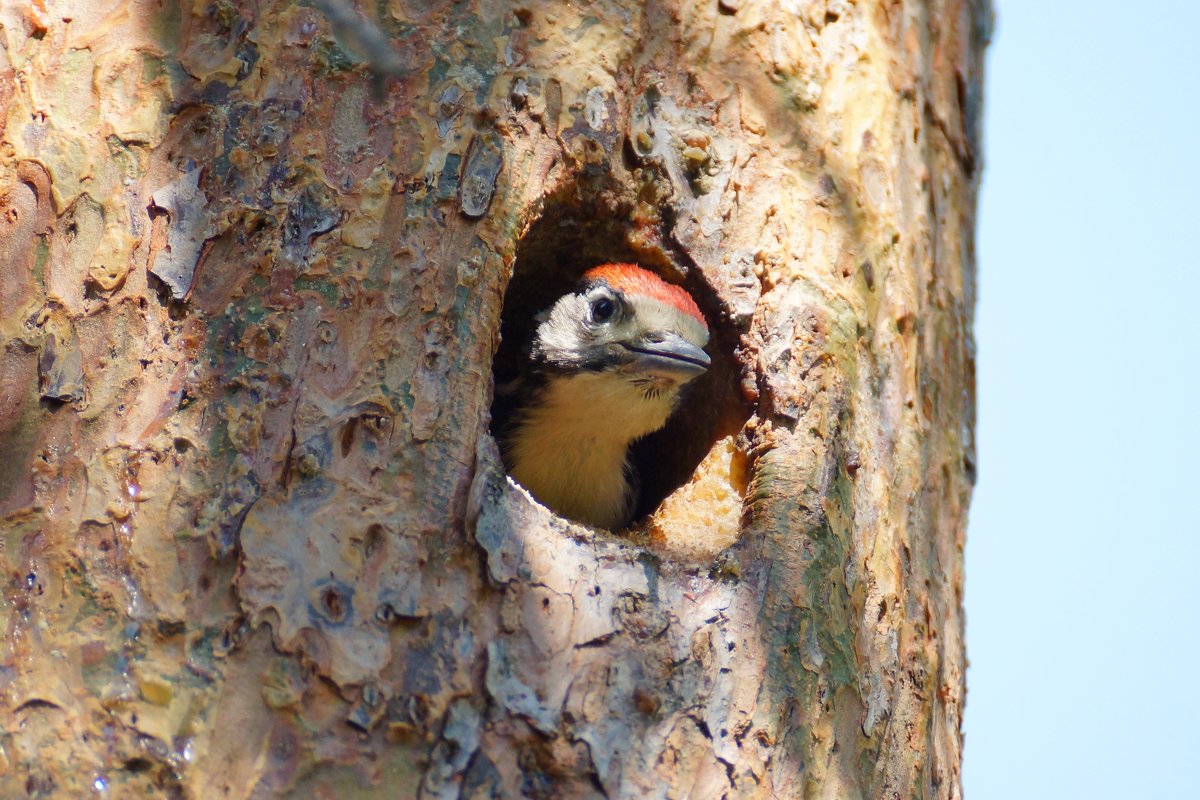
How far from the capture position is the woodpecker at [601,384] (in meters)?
3.67

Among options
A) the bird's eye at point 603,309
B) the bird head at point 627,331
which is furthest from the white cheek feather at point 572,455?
the bird's eye at point 603,309

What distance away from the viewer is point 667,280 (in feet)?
12.1

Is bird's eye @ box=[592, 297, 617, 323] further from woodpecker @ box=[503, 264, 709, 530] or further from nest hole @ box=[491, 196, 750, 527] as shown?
nest hole @ box=[491, 196, 750, 527]

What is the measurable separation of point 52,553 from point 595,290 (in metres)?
1.99

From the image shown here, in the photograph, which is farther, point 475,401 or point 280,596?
point 475,401

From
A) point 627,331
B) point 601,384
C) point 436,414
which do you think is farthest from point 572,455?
point 436,414

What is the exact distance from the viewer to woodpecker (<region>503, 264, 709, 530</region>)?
367cm

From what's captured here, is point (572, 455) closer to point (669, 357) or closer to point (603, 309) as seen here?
point (603, 309)

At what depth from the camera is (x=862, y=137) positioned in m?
3.47

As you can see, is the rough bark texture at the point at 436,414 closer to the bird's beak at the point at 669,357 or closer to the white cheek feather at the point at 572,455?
the bird's beak at the point at 669,357

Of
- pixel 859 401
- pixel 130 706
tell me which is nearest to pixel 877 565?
pixel 859 401

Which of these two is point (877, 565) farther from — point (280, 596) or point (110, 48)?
point (110, 48)

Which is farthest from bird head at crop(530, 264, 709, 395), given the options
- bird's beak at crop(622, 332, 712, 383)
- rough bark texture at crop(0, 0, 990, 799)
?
rough bark texture at crop(0, 0, 990, 799)

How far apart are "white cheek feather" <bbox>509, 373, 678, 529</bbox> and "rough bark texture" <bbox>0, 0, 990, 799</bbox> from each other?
2.56 feet
